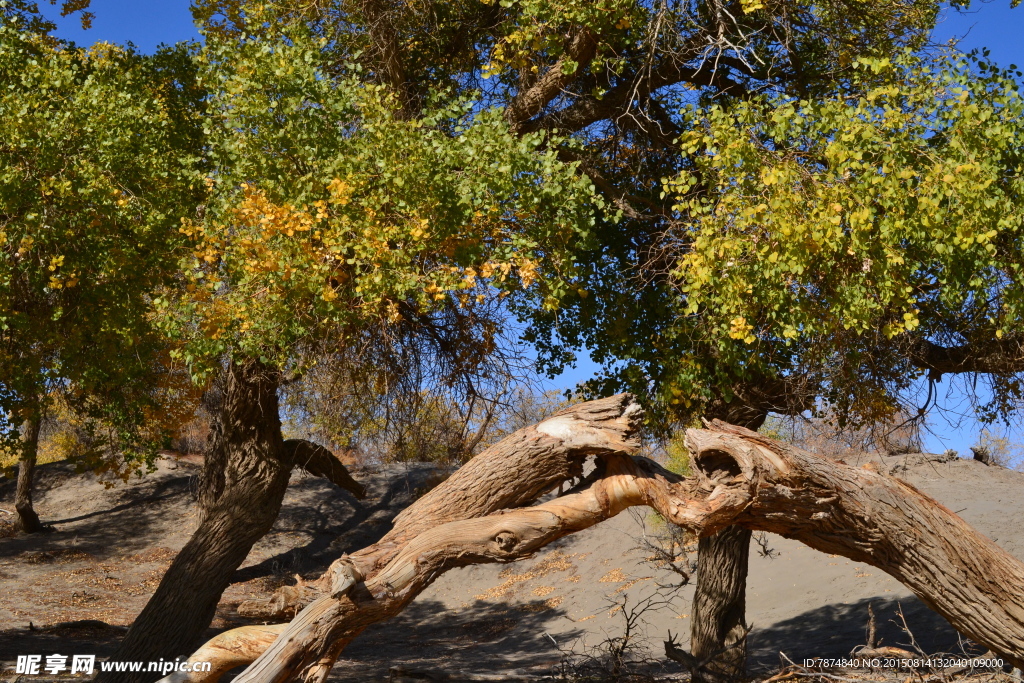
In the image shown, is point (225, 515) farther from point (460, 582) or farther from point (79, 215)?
point (460, 582)

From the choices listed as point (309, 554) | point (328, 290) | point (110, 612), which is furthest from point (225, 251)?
point (309, 554)

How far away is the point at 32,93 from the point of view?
29.6ft

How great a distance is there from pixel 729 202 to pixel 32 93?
726cm

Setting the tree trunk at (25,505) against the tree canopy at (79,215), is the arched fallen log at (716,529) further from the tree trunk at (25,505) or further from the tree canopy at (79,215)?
the tree trunk at (25,505)

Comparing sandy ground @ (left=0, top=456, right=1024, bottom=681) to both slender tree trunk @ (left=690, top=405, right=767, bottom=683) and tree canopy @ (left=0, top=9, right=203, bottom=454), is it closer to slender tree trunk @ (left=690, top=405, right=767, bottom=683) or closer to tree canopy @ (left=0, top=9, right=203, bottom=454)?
slender tree trunk @ (left=690, top=405, right=767, bottom=683)

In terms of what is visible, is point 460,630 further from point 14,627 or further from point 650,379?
point 650,379

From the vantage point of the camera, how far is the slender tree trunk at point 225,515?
10703 mm

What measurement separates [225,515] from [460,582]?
10709 millimetres

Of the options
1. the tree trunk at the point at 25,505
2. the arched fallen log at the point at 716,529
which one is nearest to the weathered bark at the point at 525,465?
the arched fallen log at the point at 716,529

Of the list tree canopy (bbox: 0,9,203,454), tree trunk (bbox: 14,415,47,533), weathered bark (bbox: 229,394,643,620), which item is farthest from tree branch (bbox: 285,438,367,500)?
tree trunk (bbox: 14,415,47,533)

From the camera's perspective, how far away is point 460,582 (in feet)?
70.3

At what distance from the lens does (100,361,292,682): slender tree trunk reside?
10.7 meters

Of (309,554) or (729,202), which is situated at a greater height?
(729,202)

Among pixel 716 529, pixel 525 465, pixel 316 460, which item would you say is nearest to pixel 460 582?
pixel 316 460
